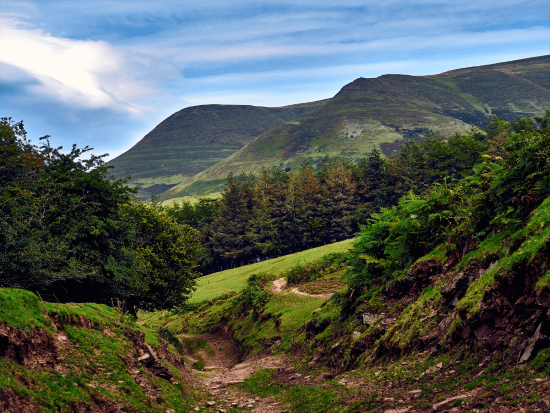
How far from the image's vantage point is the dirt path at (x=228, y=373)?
1908 centimetres

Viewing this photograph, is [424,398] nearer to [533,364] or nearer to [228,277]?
[533,364]

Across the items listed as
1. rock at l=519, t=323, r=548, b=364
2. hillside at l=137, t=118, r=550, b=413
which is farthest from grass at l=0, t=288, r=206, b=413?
rock at l=519, t=323, r=548, b=364

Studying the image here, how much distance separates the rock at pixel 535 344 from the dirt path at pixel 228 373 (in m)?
10.8

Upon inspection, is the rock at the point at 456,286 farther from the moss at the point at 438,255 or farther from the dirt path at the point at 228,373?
the dirt path at the point at 228,373

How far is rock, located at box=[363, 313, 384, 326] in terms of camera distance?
20.1 meters

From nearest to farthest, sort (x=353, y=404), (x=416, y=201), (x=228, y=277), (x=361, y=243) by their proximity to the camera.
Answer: (x=353, y=404)
(x=416, y=201)
(x=361, y=243)
(x=228, y=277)

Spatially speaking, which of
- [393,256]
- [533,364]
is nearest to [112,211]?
[393,256]

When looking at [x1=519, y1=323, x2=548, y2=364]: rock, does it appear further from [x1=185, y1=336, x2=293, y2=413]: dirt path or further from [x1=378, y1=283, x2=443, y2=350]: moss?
[x1=185, y1=336, x2=293, y2=413]: dirt path

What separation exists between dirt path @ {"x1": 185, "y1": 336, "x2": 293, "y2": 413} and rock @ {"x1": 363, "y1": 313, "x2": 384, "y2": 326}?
20.7 feet

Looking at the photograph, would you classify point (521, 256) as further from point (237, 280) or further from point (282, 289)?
point (237, 280)

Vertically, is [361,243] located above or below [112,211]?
below

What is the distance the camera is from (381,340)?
687 inches

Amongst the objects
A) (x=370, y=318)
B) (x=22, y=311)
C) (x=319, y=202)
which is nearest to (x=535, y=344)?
(x=370, y=318)

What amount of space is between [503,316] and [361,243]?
1308 centimetres
